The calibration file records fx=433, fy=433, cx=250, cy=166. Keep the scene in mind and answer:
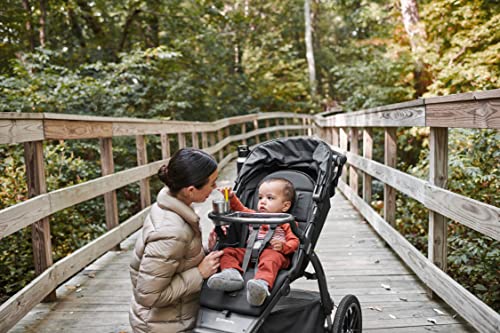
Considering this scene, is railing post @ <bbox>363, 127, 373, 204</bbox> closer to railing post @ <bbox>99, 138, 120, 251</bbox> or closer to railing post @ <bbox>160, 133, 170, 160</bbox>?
railing post @ <bbox>160, 133, 170, 160</bbox>

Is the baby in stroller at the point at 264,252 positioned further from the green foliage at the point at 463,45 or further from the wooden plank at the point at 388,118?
the green foliage at the point at 463,45

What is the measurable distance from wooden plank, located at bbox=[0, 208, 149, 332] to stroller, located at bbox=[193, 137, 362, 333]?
1.26 meters

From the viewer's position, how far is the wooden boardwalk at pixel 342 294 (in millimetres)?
2723

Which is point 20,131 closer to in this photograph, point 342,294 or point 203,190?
point 203,190

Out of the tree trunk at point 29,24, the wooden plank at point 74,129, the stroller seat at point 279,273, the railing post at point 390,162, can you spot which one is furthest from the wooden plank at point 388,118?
the tree trunk at point 29,24

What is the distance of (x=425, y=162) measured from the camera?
5.05 meters

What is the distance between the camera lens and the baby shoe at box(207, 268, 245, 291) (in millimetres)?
1847

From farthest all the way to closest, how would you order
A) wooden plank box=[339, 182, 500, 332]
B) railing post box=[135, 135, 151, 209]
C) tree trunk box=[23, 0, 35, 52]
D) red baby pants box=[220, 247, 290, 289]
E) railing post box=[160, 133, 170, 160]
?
tree trunk box=[23, 0, 35, 52]
railing post box=[160, 133, 170, 160]
railing post box=[135, 135, 151, 209]
wooden plank box=[339, 182, 500, 332]
red baby pants box=[220, 247, 290, 289]

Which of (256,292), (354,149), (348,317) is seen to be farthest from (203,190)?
(354,149)

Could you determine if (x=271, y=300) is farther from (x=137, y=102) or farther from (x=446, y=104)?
(x=137, y=102)

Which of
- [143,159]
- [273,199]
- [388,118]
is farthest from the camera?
[143,159]

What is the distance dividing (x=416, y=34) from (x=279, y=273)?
8501 mm

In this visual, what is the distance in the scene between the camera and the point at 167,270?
5.75ft

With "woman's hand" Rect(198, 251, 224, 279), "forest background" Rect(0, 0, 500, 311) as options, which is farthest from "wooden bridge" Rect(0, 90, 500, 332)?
"woman's hand" Rect(198, 251, 224, 279)
